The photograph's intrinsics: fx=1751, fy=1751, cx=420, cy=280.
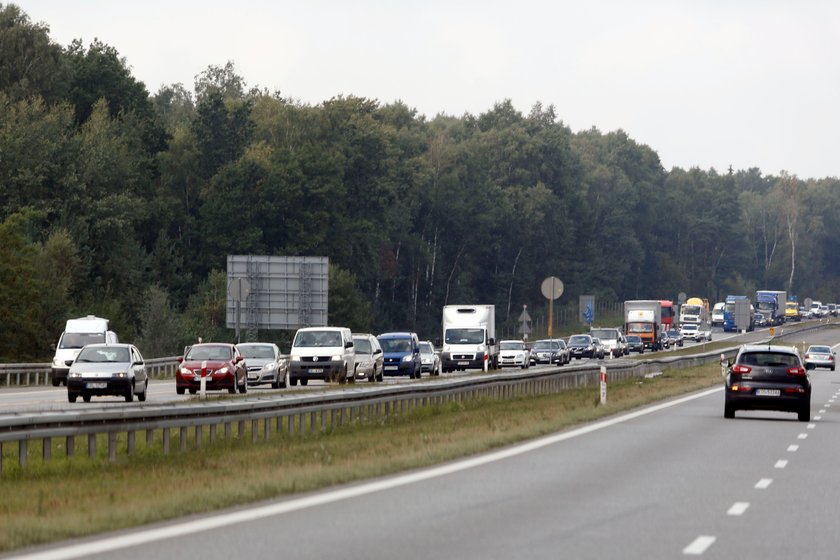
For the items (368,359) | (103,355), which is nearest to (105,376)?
(103,355)

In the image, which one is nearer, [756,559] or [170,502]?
[756,559]

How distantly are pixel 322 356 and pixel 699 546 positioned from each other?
4035 cm

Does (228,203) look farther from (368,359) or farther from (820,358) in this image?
(368,359)

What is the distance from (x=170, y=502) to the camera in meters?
16.5

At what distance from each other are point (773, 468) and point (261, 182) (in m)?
97.1

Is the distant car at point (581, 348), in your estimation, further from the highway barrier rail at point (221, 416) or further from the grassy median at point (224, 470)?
the grassy median at point (224, 470)

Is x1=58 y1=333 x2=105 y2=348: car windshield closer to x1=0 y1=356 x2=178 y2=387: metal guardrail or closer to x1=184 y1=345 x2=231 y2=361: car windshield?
x1=0 y1=356 x2=178 y2=387: metal guardrail

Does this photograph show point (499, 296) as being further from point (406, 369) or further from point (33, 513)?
point (33, 513)

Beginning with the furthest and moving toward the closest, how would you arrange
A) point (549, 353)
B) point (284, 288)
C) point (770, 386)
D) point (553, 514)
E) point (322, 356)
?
point (549, 353)
point (284, 288)
point (322, 356)
point (770, 386)
point (553, 514)

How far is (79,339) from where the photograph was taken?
54625 millimetres

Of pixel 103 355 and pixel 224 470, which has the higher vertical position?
pixel 103 355

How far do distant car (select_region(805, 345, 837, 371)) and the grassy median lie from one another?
2367 inches

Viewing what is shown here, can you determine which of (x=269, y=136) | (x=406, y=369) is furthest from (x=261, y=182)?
(x=406, y=369)

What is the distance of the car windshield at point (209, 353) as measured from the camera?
45.5 m
